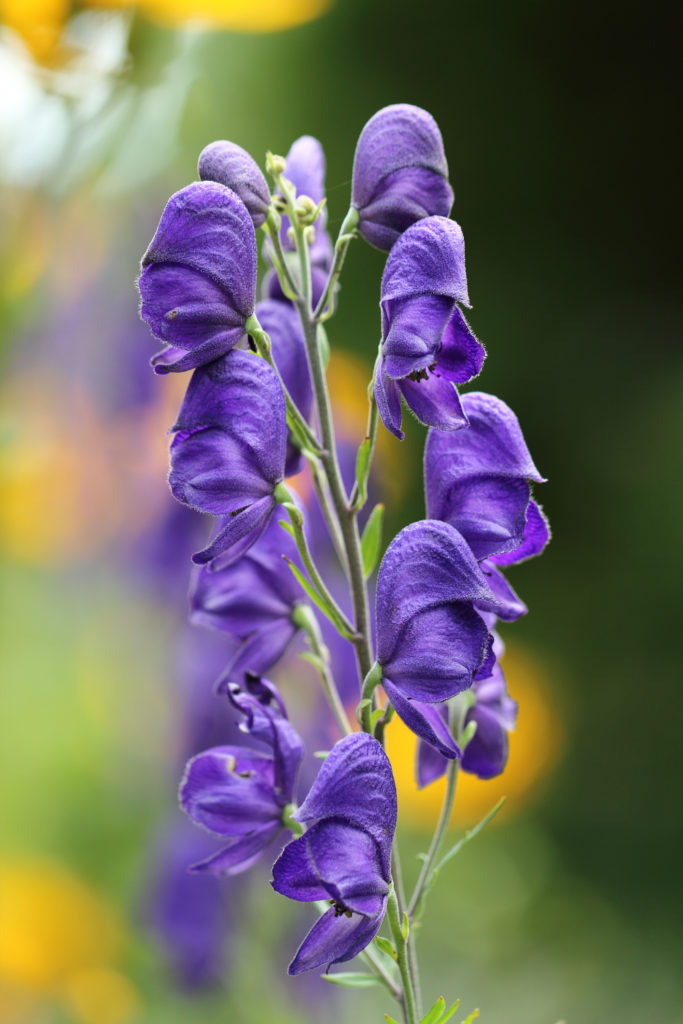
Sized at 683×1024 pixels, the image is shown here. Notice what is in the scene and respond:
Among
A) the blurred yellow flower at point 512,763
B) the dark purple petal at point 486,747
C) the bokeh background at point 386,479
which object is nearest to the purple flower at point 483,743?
the dark purple petal at point 486,747

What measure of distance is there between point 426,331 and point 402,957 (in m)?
0.25

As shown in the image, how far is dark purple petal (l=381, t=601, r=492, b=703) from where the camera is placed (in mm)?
410

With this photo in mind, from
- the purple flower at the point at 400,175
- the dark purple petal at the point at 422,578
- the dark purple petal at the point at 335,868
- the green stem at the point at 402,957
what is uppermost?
the purple flower at the point at 400,175

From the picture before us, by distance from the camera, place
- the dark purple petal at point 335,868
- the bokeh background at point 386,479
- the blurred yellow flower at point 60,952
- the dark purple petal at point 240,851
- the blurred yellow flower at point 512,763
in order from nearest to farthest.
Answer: the dark purple petal at point 335,868 → the dark purple petal at point 240,851 → the bokeh background at point 386,479 → the blurred yellow flower at point 60,952 → the blurred yellow flower at point 512,763

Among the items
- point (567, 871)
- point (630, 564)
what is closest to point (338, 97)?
point (630, 564)

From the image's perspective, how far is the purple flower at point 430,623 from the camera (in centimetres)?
41

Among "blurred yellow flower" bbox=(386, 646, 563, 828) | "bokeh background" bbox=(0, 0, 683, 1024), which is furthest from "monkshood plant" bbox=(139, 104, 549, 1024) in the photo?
"blurred yellow flower" bbox=(386, 646, 563, 828)

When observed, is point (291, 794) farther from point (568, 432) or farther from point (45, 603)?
point (568, 432)

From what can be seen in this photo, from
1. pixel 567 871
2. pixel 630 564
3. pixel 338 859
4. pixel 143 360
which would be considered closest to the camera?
pixel 338 859

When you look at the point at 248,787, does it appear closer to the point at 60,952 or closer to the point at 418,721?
the point at 418,721

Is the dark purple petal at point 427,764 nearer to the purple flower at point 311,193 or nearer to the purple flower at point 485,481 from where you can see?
the purple flower at point 485,481

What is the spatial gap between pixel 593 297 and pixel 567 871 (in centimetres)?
97

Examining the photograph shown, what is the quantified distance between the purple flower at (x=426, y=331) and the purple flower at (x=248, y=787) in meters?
0.15

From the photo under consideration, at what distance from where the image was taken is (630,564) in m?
1.78
